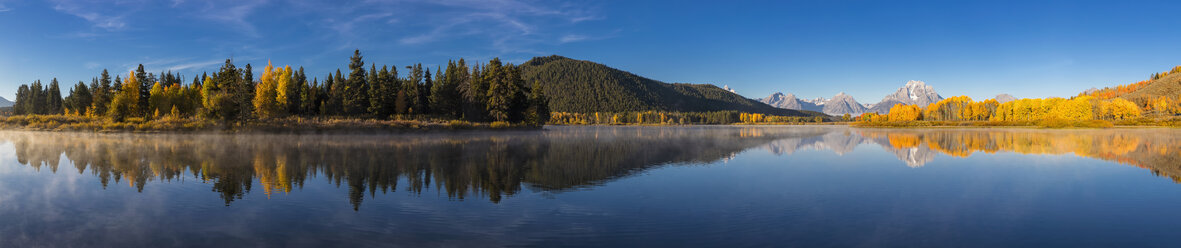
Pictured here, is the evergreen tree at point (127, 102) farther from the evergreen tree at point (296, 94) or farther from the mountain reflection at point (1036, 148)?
the mountain reflection at point (1036, 148)

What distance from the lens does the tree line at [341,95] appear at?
7138 cm

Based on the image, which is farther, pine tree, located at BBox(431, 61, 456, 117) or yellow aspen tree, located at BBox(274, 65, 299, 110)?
pine tree, located at BBox(431, 61, 456, 117)

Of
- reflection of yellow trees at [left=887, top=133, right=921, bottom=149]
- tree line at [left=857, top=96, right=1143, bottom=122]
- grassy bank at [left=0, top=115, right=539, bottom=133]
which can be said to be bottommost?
reflection of yellow trees at [left=887, top=133, right=921, bottom=149]

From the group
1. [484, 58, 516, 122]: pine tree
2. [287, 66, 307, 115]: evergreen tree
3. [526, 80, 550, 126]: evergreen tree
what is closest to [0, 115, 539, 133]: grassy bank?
[484, 58, 516, 122]: pine tree

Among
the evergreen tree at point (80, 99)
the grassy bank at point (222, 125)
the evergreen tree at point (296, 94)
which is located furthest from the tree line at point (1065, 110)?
the evergreen tree at point (80, 99)

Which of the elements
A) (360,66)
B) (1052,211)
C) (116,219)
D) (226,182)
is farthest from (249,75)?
(1052,211)

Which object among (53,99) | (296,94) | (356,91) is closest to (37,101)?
(53,99)

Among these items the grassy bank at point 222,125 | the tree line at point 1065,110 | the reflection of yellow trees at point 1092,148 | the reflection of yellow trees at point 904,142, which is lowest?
the reflection of yellow trees at point 1092,148

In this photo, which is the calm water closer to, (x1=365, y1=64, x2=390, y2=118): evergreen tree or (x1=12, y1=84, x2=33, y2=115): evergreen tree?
(x1=365, y1=64, x2=390, y2=118): evergreen tree

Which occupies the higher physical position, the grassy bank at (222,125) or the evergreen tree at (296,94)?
the evergreen tree at (296,94)

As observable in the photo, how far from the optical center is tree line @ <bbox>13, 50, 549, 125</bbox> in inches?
2810

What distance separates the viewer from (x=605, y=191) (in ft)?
42.3

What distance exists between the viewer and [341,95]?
78.9 meters

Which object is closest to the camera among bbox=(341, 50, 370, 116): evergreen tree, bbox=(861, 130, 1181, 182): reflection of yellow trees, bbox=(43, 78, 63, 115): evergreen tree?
bbox=(861, 130, 1181, 182): reflection of yellow trees
